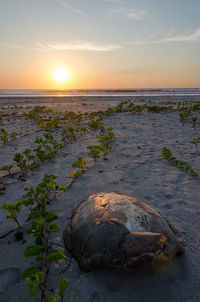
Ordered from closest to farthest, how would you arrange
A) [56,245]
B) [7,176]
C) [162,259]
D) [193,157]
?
[162,259] → [56,245] → [7,176] → [193,157]

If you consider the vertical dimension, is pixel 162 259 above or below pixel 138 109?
below

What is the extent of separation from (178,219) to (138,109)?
34.8 feet

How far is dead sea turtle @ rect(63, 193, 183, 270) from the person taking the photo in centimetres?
183

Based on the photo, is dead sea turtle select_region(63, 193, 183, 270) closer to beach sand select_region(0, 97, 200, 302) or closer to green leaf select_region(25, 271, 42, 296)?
beach sand select_region(0, 97, 200, 302)

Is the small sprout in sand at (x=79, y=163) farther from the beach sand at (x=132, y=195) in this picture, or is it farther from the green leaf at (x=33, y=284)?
the green leaf at (x=33, y=284)

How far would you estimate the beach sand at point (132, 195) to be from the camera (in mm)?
1872

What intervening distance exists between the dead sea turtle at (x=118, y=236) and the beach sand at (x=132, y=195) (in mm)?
213

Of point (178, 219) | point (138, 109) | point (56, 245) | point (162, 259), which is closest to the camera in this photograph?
point (162, 259)

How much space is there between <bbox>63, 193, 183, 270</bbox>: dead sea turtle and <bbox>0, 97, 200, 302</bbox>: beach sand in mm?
213

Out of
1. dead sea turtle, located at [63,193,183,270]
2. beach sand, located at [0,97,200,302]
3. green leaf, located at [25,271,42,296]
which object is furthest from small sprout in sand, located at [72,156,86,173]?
green leaf, located at [25,271,42,296]

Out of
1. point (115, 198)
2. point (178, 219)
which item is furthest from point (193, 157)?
point (115, 198)

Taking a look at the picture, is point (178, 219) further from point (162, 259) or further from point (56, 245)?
point (56, 245)

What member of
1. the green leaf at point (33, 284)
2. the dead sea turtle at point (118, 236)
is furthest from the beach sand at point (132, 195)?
the green leaf at point (33, 284)

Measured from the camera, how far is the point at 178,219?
9.41 feet
